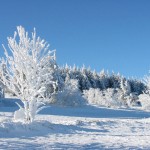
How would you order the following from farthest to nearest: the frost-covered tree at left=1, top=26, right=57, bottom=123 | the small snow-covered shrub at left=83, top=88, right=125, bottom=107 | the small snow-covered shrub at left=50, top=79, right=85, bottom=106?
the small snow-covered shrub at left=83, top=88, right=125, bottom=107 < the small snow-covered shrub at left=50, top=79, right=85, bottom=106 < the frost-covered tree at left=1, top=26, right=57, bottom=123

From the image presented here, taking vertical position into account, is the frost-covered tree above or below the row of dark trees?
below

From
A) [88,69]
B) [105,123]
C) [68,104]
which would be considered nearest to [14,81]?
[105,123]

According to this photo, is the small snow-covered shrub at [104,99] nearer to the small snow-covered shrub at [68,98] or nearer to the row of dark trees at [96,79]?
the small snow-covered shrub at [68,98]

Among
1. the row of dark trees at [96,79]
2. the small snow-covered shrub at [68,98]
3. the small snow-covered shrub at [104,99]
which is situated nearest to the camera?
the small snow-covered shrub at [68,98]

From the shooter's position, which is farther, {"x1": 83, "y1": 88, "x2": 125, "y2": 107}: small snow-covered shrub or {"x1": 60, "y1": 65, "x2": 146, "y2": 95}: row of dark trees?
{"x1": 60, "y1": 65, "x2": 146, "y2": 95}: row of dark trees

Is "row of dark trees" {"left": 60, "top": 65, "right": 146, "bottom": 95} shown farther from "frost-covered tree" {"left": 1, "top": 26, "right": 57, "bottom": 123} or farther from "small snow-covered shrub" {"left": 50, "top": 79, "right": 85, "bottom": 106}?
"frost-covered tree" {"left": 1, "top": 26, "right": 57, "bottom": 123}

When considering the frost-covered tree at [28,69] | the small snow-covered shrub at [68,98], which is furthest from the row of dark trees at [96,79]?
the frost-covered tree at [28,69]

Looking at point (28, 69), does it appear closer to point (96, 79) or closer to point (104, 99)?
point (104, 99)

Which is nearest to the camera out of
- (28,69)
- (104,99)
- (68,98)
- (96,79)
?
(28,69)

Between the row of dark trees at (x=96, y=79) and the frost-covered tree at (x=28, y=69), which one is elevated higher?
the row of dark trees at (x=96, y=79)

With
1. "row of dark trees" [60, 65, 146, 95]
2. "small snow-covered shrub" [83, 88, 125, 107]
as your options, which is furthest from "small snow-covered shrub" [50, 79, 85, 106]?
"row of dark trees" [60, 65, 146, 95]

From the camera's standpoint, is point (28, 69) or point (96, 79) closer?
point (28, 69)

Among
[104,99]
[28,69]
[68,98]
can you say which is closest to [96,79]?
[104,99]

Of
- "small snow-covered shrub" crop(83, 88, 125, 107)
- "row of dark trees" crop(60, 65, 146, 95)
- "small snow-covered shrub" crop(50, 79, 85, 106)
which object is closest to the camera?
"small snow-covered shrub" crop(50, 79, 85, 106)
